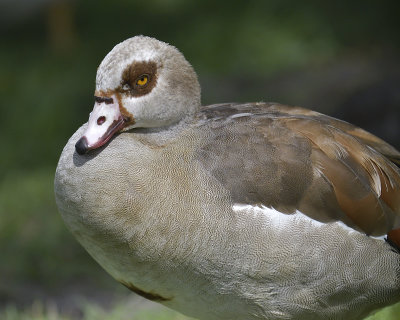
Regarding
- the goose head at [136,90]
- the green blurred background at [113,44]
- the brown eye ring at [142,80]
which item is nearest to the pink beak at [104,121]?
the goose head at [136,90]

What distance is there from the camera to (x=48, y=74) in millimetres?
8367

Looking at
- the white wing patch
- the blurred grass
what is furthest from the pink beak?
the blurred grass

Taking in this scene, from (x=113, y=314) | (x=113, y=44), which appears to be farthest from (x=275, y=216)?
(x=113, y=44)

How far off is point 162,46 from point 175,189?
617 millimetres

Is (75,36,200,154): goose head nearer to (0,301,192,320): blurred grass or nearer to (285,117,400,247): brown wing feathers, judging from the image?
(285,117,400,247): brown wing feathers

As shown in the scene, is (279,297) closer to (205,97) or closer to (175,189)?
(175,189)

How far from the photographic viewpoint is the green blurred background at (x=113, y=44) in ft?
19.8

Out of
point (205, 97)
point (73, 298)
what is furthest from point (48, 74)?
point (73, 298)

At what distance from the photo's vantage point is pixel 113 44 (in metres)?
8.52

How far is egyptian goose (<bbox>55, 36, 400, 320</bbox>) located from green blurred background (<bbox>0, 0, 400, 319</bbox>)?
2246 millimetres

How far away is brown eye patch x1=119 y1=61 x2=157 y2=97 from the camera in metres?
3.38

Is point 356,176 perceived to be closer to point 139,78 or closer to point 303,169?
point 303,169

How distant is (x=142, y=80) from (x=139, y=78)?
25 millimetres

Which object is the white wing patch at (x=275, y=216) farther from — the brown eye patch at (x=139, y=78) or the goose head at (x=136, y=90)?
the brown eye patch at (x=139, y=78)
